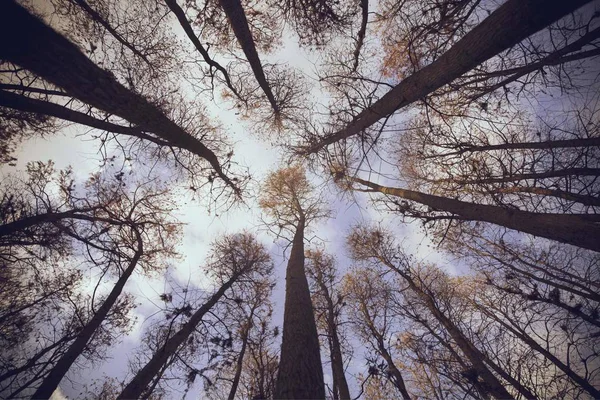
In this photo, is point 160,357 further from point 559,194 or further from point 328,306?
point 559,194

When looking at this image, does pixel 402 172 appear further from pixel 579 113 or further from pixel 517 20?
pixel 517 20

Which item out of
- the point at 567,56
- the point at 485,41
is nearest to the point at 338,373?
the point at 485,41

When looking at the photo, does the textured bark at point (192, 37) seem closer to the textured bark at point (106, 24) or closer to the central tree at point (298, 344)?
the textured bark at point (106, 24)

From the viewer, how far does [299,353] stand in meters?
3.14

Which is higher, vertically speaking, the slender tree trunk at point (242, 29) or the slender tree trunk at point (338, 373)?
the slender tree trunk at point (242, 29)

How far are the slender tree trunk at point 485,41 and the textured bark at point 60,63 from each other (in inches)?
160

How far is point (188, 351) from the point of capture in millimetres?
7199

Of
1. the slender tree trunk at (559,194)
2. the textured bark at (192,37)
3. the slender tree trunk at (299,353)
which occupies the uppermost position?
the textured bark at (192,37)

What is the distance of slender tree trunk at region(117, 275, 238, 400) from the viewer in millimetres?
4642

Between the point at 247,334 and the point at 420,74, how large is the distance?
10.4 m

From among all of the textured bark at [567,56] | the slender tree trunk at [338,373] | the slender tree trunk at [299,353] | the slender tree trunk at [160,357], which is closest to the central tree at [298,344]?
the slender tree trunk at [299,353]

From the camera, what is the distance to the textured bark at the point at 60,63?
1.97 m

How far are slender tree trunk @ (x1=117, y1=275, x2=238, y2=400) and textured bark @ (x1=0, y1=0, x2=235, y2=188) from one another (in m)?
3.52

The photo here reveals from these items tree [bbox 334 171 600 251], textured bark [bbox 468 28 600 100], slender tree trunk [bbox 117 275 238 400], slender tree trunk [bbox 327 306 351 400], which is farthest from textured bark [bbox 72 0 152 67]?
slender tree trunk [bbox 327 306 351 400]
